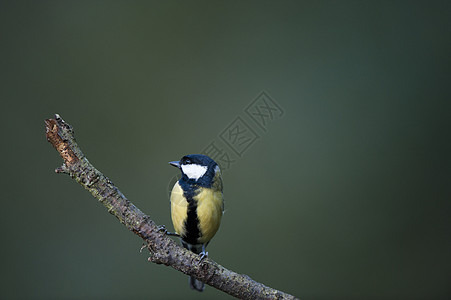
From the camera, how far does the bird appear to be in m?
1.15

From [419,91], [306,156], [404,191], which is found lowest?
[306,156]

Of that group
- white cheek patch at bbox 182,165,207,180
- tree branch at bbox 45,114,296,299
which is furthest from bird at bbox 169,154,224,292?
tree branch at bbox 45,114,296,299

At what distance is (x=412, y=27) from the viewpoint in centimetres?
222

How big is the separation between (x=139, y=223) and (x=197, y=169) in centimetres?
27

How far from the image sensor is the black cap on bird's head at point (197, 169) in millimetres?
1176

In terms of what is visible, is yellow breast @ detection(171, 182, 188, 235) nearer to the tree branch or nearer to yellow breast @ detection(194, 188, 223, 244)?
yellow breast @ detection(194, 188, 223, 244)

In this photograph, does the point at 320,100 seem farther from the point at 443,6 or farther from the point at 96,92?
the point at 96,92

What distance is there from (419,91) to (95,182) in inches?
78.1

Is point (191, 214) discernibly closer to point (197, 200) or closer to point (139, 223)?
point (197, 200)

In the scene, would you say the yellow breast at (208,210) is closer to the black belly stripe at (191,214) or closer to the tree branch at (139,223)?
the black belly stripe at (191,214)

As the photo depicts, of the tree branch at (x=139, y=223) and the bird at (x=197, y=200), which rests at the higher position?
the bird at (x=197, y=200)

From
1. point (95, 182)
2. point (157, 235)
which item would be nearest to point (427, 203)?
point (157, 235)

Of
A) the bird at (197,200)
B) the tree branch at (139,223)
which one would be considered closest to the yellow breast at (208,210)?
the bird at (197,200)

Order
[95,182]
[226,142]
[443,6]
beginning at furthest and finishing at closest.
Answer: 1. [443,6]
2. [226,142]
3. [95,182]
